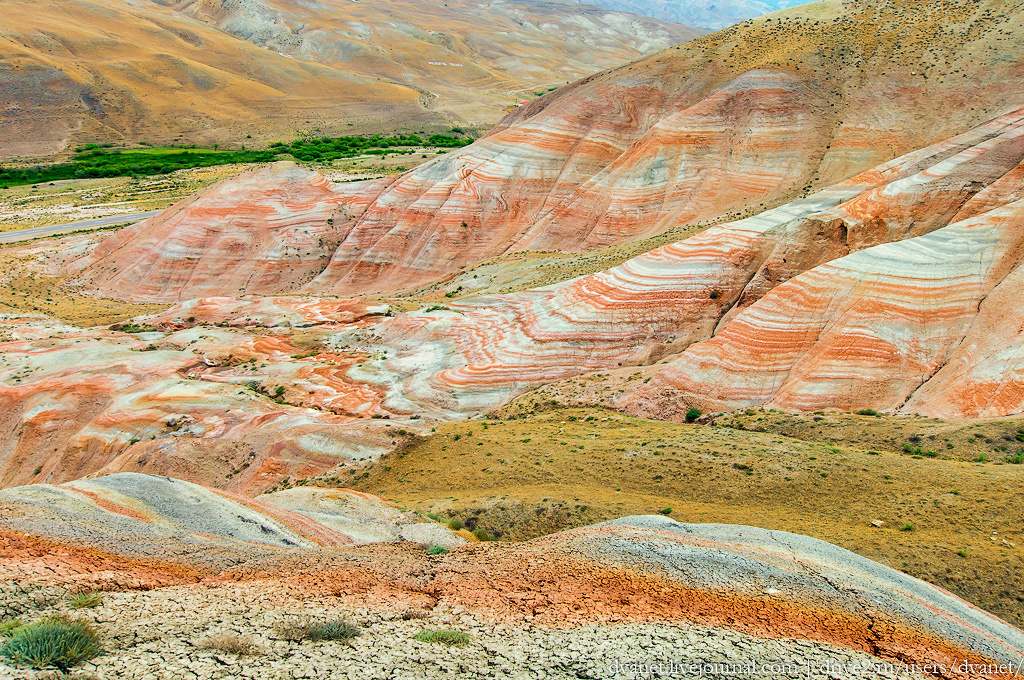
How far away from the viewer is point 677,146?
43500 millimetres

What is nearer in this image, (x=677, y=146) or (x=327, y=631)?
(x=327, y=631)

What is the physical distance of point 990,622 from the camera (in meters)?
9.67

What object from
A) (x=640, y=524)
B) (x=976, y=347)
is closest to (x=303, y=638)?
(x=640, y=524)


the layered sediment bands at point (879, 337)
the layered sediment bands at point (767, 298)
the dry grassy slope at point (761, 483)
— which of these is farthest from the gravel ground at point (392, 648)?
the layered sediment bands at point (767, 298)

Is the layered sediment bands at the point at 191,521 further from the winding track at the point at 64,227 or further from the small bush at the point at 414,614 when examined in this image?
the winding track at the point at 64,227

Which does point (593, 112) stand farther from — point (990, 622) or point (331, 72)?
point (331, 72)

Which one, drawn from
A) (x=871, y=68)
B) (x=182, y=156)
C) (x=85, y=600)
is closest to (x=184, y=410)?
(x=85, y=600)

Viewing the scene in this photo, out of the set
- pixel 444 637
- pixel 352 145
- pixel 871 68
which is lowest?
pixel 444 637

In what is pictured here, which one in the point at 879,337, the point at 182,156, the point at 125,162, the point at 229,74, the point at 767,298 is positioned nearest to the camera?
the point at 879,337

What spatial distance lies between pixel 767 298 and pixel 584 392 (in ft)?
24.8

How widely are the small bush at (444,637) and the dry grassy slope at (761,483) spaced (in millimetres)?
7427

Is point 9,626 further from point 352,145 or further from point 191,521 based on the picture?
point 352,145

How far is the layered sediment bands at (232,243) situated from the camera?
4809cm

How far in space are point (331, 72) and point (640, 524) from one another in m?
143
